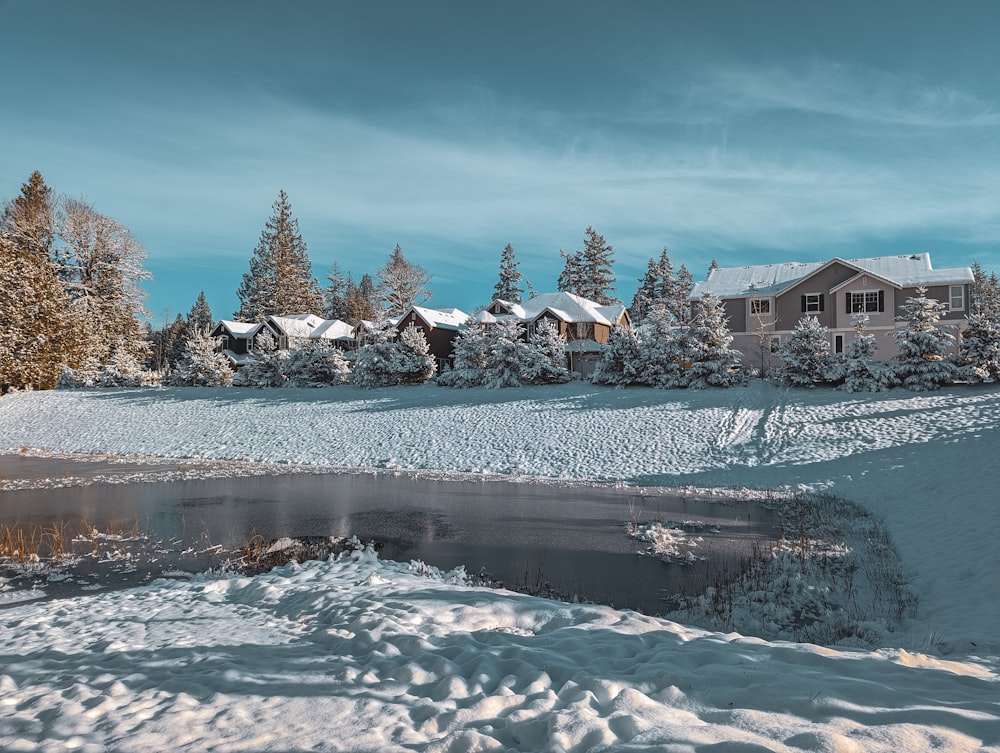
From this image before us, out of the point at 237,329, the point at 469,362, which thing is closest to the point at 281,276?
the point at 237,329

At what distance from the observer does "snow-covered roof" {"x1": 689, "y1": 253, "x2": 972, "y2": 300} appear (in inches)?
1391

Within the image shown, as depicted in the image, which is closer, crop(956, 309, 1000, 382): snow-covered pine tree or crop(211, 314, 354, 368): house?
crop(956, 309, 1000, 382): snow-covered pine tree

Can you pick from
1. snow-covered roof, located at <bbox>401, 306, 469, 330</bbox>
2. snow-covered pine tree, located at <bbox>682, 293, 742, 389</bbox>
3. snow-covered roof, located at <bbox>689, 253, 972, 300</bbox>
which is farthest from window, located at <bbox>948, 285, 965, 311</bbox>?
snow-covered roof, located at <bbox>401, 306, 469, 330</bbox>

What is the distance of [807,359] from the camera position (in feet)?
87.2

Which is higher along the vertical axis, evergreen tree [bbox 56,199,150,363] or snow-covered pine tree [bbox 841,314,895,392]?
evergreen tree [bbox 56,199,150,363]

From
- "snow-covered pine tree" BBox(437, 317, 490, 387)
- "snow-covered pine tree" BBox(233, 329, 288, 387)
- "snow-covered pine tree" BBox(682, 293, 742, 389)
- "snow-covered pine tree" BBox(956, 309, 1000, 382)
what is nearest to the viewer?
"snow-covered pine tree" BBox(956, 309, 1000, 382)

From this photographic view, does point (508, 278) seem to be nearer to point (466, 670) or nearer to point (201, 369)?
point (201, 369)

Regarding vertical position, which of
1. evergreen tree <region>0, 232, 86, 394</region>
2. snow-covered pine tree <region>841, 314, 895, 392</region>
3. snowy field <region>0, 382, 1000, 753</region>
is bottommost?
snowy field <region>0, 382, 1000, 753</region>

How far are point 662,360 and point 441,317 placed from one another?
80.3 ft

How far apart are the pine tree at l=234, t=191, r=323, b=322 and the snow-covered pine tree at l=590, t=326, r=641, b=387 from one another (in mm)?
44382

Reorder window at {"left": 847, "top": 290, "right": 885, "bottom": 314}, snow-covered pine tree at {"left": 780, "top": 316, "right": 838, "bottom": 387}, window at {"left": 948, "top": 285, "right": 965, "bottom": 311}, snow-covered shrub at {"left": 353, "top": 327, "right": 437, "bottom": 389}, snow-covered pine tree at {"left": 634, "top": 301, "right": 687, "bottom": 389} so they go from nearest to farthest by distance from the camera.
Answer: snow-covered pine tree at {"left": 780, "top": 316, "right": 838, "bottom": 387} → snow-covered pine tree at {"left": 634, "top": 301, "right": 687, "bottom": 389} → snow-covered shrub at {"left": 353, "top": 327, "right": 437, "bottom": 389} → window at {"left": 948, "top": 285, "right": 965, "bottom": 311} → window at {"left": 847, "top": 290, "right": 885, "bottom": 314}

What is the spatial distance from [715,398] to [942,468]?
33.4 feet

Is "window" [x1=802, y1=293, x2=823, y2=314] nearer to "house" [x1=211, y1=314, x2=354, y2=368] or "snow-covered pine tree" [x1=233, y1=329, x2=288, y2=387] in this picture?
"snow-covered pine tree" [x1=233, y1=329, x2=288, y2=387]

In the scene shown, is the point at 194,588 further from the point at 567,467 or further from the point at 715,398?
the point at 715,398
